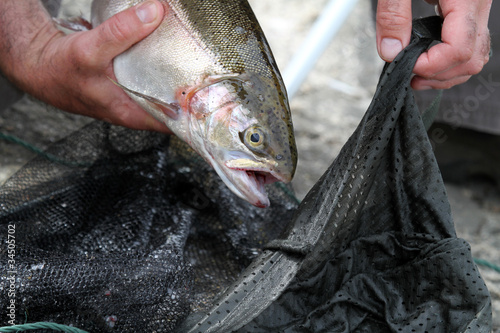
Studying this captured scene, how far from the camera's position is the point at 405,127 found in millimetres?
1626

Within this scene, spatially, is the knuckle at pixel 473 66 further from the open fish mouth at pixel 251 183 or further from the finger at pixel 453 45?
the open fish mouth at pixel 251 183

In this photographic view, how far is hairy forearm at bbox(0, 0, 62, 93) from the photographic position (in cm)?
237

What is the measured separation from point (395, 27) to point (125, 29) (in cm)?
100

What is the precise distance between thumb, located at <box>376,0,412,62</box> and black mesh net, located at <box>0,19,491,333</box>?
42 mm

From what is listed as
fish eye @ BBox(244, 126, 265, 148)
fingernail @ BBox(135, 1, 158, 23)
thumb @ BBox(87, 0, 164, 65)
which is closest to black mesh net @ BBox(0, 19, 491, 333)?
fish eye @ BBox(244, 126, 265, 148)

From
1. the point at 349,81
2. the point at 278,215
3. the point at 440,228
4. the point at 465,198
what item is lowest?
the point at 465,198

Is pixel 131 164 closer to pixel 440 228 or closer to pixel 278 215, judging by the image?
pixel 278 215

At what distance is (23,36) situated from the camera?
7.86ft

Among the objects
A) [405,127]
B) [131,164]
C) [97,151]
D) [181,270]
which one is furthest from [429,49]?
[97,151]

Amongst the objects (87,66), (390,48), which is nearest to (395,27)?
(390,48)

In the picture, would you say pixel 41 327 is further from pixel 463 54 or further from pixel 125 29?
pixel 463 54

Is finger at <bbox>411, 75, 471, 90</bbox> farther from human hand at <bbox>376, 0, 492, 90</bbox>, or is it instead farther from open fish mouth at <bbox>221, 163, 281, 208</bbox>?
open fish mouth at <bbox>221, 163, 281, 208</bbox>

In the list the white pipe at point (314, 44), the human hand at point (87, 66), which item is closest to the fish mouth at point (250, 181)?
the human hand at point (87, 66)

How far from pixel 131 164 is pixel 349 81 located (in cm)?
308
